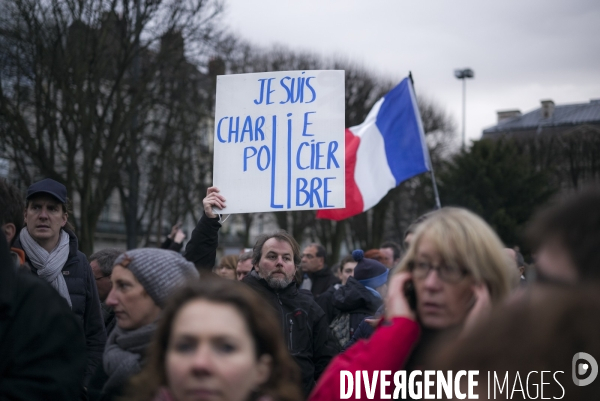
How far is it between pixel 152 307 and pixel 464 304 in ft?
3.90

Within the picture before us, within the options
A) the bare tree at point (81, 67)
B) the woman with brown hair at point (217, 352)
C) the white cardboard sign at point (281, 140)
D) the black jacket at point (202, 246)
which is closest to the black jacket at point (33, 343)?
the woman with brown hair at point (217, 352)

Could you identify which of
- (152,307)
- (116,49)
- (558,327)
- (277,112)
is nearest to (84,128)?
(116,49)

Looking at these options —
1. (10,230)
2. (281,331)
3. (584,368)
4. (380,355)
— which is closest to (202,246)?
(10,230)

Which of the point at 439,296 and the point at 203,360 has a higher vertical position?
the point at 439,296

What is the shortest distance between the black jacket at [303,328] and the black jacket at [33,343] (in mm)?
2424

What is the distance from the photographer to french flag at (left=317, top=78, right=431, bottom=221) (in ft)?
28.9

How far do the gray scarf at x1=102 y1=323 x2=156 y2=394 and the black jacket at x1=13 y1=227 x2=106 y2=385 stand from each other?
1.72 meters

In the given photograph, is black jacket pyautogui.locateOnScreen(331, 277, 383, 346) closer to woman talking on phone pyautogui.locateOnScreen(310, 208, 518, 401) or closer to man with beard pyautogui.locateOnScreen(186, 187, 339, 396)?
man with beard pyautogui.locateOnScreen(186, 187, 339, 396)

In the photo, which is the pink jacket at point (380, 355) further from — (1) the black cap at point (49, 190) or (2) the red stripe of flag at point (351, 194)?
(2) the red stripe of flag at point (351, 194)

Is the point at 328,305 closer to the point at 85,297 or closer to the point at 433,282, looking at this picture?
the point at 85,297

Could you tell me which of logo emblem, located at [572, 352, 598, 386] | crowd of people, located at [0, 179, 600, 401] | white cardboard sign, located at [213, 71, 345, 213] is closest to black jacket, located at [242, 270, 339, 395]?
white cardboard sign, located at [213, 71, 345, 213]

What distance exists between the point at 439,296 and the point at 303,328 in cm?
260

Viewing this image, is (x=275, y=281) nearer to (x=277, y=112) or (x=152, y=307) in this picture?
(x=277, y=112)

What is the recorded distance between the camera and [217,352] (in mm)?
2104
